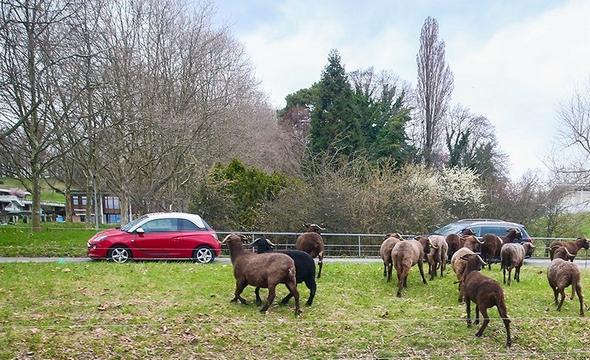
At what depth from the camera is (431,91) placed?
4416 centimetres

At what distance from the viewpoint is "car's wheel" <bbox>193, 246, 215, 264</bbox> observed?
18203 mm

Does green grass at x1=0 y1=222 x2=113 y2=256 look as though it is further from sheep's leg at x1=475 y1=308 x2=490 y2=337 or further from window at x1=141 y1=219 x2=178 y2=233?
sheep's leg at x1=475 y1=308 x2=490 y2=337

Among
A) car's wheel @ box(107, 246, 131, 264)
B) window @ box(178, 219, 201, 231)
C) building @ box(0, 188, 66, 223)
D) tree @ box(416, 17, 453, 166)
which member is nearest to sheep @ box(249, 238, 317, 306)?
window @ box(178, 219, 201, 231)

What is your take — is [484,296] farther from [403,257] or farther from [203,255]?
[203,255]

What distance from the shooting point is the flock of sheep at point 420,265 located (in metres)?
10.5

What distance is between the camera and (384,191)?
1117 inches

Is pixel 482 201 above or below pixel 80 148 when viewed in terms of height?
below

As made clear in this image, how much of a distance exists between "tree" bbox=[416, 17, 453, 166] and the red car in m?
29.0

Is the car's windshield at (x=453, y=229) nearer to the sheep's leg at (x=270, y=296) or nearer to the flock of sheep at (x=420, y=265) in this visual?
the flock of sheep at (x=420, y=265)

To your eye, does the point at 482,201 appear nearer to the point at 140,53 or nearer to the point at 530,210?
the point at 530,210

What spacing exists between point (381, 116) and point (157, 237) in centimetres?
2738

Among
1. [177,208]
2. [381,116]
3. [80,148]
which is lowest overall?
[177,208]

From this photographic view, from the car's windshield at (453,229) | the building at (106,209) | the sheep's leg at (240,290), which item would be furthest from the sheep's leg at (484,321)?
the building at (106,209)

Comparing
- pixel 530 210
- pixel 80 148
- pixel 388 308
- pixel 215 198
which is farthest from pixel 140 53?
pixel 530 210
